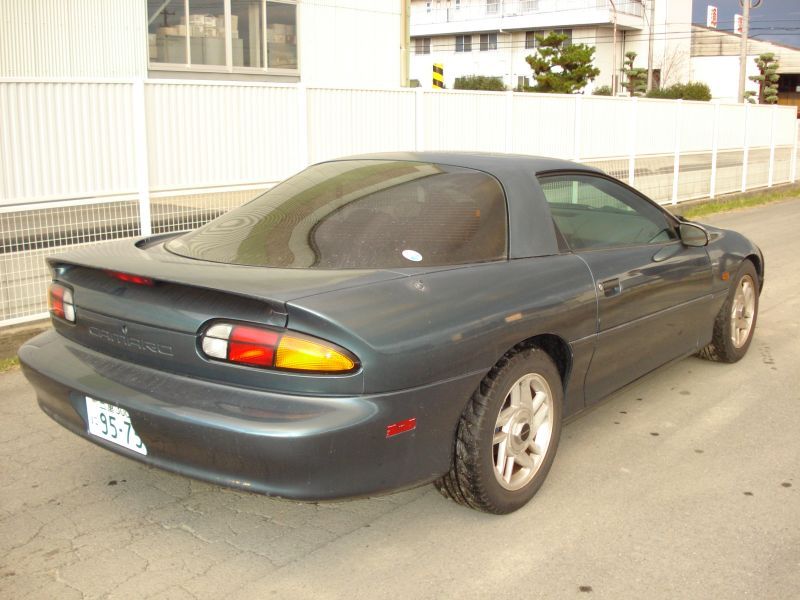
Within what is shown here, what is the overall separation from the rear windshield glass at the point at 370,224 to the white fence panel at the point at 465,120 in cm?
603

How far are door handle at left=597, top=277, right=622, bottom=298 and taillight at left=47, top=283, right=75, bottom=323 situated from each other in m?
2.28

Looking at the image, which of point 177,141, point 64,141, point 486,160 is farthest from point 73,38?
point 486,160

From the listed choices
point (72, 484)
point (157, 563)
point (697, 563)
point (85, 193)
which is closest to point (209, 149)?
point (85, 193)

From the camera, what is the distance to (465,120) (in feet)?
35.4

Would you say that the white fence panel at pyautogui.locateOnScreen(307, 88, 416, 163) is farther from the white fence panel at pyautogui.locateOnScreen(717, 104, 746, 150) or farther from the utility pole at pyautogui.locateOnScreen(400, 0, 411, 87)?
the utility pole at pyautogui.locateOnScreen(400, 0, 411, 87)

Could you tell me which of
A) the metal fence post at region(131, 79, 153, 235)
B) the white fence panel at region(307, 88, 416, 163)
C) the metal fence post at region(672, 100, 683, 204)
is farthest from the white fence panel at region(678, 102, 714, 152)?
the metal fence post at region(131, 79, 153, 235)

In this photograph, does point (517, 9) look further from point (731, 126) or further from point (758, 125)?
point (731, 126)

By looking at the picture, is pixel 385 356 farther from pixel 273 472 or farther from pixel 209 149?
pixel 209 149

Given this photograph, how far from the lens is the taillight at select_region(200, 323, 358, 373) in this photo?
294 cm

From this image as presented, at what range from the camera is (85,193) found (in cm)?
679

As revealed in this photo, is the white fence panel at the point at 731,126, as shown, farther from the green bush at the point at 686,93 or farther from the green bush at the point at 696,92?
the green bush at the point at 696,92

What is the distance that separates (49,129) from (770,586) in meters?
5.67

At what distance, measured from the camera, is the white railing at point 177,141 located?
639 cm

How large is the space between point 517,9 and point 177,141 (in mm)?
65164
